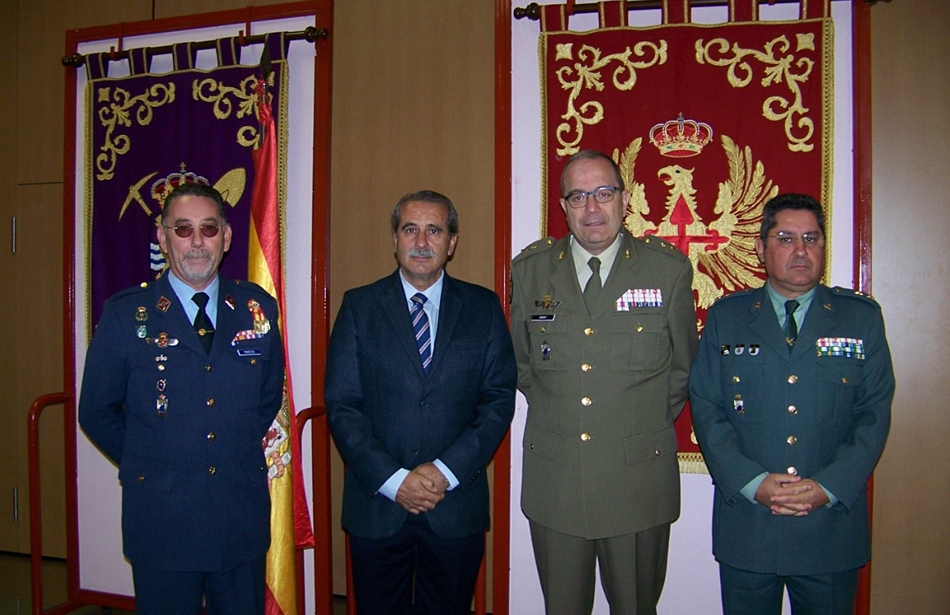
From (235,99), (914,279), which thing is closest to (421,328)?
(235,99)

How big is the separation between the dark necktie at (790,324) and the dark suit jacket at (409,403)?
0.94 meters

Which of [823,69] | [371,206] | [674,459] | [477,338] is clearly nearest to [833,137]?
[823,69]

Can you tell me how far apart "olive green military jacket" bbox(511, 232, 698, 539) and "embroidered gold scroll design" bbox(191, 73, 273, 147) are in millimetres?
1687

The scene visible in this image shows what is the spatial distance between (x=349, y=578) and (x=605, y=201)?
2.00 meters

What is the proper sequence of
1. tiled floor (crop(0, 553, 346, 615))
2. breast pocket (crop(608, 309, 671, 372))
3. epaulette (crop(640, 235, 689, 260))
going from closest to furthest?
breast pocket (crop(608, 309, 671, 372)) → epaulette (crop(640, 235, 689, 260)) → tiled floor (crop(0, 553, 346, 615))

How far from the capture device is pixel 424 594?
7.07 feet

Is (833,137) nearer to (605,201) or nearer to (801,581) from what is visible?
(605,201)

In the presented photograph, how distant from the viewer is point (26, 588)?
3445mm

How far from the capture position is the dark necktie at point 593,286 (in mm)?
2215

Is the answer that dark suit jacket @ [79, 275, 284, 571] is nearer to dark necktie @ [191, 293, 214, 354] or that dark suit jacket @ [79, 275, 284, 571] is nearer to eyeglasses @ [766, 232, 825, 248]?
dark necktie @ [191, 293, 214, 354]

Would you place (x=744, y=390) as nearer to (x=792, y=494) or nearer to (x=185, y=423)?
(x=792, y=494)

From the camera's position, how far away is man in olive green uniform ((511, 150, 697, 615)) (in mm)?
2123

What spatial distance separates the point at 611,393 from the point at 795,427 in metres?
0.59

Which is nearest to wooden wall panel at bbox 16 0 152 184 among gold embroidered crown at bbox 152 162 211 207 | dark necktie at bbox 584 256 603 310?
gold embroidered crown at bbox 152 162 211 207
